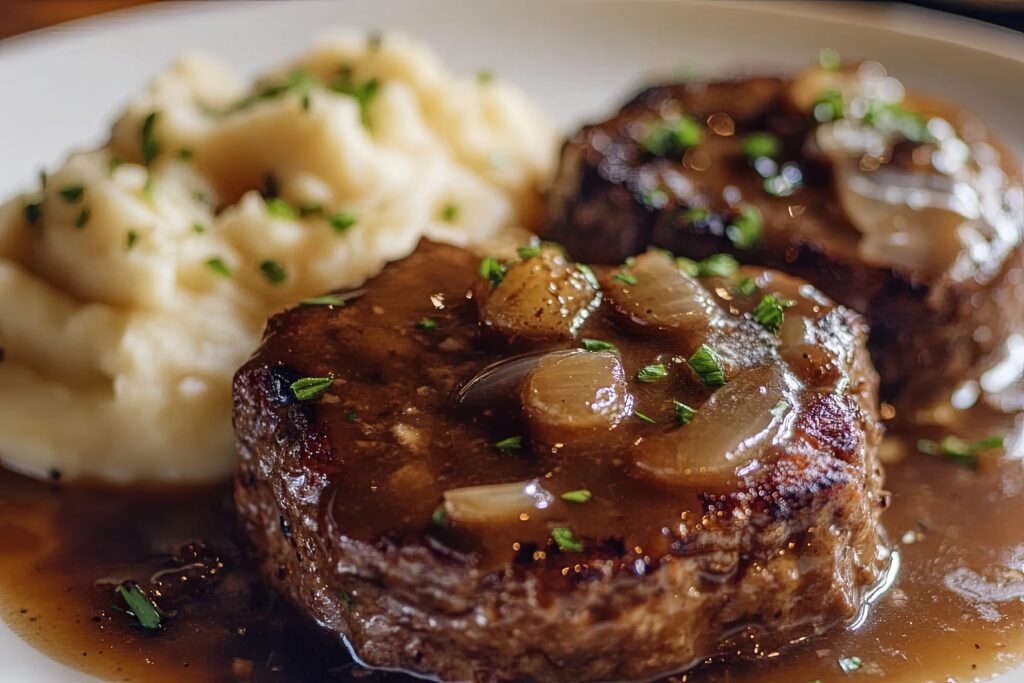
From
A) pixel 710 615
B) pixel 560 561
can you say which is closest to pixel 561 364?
pixel 560 561

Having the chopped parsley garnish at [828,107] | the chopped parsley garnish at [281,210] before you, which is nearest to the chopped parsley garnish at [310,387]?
the chopped parsley garnish at [281,210]

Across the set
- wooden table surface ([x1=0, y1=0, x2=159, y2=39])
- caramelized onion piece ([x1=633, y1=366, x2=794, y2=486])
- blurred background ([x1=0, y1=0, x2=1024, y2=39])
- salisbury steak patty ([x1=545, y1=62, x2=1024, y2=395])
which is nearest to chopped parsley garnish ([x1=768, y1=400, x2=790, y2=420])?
caramelized onion piece ([x1=633, y1=366, x2=794, y2=486])

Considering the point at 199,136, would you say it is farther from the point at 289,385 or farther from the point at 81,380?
the point at 289,385

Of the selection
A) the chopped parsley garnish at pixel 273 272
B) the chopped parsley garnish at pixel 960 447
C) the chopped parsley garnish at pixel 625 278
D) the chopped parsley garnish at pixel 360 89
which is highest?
the chopped parsley garnish at pixel 360 89

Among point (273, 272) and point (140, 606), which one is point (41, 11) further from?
point (140, 606)

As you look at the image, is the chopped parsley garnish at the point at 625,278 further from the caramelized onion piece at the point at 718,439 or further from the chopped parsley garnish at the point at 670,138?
the chopped parsley garnish at the point at 670,138

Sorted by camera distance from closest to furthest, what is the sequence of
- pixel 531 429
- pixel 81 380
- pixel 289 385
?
pixel 531 429 → pixel 289 385 → pixel 81 380
